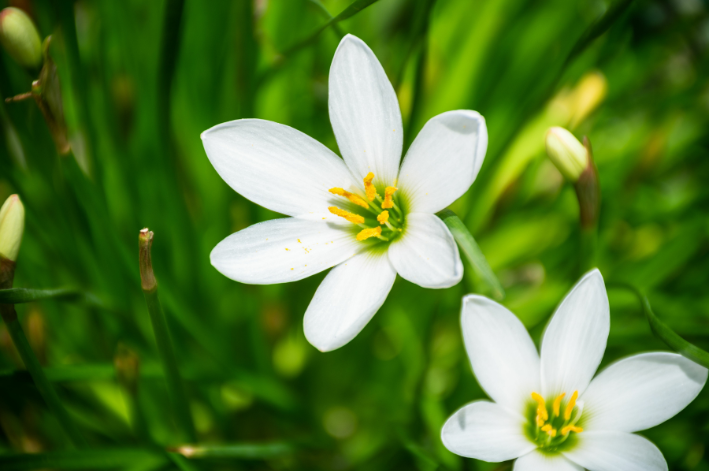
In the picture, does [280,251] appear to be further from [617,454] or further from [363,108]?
[617,454]

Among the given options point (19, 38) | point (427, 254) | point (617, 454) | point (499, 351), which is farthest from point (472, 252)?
point (19, 38)

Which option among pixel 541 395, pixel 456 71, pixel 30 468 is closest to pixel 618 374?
pixel 541 395

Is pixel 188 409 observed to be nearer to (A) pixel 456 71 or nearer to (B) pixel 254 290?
(B) pixel 254 290

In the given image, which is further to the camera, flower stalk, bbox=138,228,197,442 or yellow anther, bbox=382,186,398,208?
yellow anther, bbox=382,186,398,208

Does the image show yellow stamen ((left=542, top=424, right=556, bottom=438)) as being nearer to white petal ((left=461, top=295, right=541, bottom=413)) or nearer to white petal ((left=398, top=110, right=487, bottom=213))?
white petal ((left=461, top=295, right=541, bottom=413))

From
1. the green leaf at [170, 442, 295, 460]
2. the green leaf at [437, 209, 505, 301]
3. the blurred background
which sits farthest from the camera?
the blurred background

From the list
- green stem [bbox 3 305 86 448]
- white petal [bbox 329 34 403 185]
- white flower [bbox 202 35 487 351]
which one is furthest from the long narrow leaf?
white petal [bbox 329 34 403 185]
